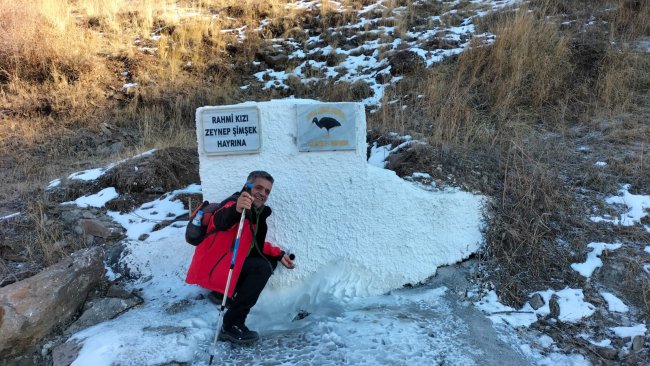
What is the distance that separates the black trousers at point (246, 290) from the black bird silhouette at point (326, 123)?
1302 mm

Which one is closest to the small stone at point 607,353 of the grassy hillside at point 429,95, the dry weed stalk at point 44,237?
the grassy hillside at point 429,95

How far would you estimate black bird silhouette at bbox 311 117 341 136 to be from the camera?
3988 mm

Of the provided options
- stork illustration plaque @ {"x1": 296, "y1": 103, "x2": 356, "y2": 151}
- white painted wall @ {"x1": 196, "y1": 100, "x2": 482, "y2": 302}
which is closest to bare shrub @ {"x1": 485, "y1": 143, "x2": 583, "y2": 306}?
white painted wall @ {"x1": 196, "y1": 100, "x2": 482, "y2": 302}

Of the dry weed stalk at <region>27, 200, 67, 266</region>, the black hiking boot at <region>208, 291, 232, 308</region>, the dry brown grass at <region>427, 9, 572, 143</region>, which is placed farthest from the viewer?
the dry brown grass at <region>427, 9, 572, 143</region>

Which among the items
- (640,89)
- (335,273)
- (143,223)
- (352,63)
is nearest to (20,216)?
(143,223)

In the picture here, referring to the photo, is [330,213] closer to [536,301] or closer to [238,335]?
[238,335]

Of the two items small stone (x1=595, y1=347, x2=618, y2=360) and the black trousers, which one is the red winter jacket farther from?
small stone (x1=595, y1=347, x2=618, y2=360)

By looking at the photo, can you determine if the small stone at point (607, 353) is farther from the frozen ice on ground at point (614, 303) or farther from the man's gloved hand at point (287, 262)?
the man's gloved hand at point (287, 262)

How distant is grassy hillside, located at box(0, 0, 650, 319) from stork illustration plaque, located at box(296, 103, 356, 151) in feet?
4.15

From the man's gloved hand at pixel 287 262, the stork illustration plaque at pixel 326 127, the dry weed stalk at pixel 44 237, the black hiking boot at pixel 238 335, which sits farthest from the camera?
the dry weed stalk at pixel 44 237

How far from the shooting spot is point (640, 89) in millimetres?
6926

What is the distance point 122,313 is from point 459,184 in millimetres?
3350

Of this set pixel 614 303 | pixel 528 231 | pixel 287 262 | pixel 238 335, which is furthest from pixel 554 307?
pixel 238 335

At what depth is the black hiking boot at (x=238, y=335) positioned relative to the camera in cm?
331
